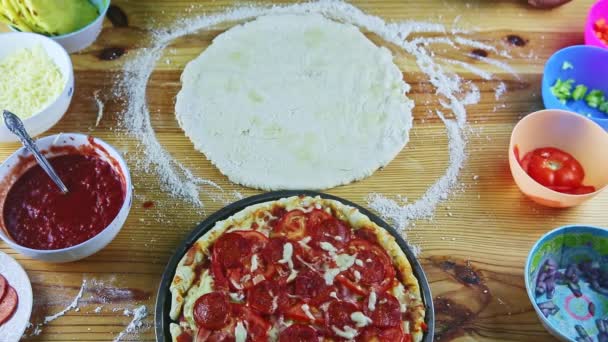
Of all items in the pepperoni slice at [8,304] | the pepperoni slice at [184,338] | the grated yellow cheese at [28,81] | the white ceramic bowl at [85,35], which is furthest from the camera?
the white ceramic bowl at [85,35]

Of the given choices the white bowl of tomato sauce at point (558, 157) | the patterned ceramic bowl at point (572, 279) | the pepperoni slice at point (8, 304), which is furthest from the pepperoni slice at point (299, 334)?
the white bowl of tomato sauce at point (558, 157)

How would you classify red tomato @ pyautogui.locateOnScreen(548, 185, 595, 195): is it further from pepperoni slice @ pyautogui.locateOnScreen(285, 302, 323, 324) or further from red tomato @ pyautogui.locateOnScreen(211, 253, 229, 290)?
red tomato @ pyautogui.locateOnScreen(211, 253, 229, 290)

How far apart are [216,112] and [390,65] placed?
38.5 inches

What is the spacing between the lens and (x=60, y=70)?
8.64 ft

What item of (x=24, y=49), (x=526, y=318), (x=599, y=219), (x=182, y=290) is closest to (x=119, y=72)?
(x=24, y=49)

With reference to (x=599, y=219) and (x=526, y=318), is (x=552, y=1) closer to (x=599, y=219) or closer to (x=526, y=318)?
(x=599, y=219)

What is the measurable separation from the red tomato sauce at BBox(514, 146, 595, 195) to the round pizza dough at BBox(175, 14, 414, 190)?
0.59 meters

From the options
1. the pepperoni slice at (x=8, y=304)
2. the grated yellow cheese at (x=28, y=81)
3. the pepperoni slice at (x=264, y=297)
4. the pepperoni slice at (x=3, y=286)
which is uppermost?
the grated yellow cheese at (x=28, y=81)

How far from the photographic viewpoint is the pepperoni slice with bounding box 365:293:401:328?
1.94 metres

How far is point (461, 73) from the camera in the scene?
9.75 ft

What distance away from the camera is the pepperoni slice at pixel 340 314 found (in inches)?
76.4

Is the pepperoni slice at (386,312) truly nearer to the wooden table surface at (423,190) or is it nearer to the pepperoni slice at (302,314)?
the pepperoni slice at (302,314)

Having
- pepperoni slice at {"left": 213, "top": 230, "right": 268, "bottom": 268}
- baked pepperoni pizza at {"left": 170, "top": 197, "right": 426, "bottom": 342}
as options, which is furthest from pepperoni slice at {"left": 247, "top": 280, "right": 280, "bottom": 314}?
pepperoni slice at {"left": 213, "top": 230, "right": 268, "bottom": 268}

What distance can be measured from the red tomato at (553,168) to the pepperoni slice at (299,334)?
1.28 meters
